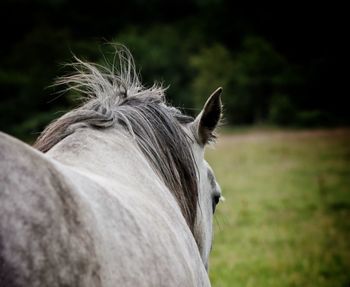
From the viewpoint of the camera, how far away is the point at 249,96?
50531 millimetres

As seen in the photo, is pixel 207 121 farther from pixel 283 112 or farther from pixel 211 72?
pixel 211 72

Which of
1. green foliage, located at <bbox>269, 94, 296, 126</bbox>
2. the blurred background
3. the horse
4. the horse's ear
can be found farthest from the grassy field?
green foliage, located at <bbox>269, 94, 296, 126</bbox>

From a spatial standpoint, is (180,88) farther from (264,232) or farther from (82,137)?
(82,137)

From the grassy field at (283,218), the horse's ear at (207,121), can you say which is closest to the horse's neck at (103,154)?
the horse's ear at (207,121)

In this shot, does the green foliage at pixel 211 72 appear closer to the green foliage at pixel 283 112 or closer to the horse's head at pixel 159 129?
the green foliage at pixel 283 112

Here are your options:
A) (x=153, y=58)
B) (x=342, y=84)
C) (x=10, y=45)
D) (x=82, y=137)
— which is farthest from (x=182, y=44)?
(x=82, y=137)

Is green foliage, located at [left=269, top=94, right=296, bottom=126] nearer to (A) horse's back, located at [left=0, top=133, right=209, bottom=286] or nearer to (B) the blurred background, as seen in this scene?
(B) the blurred background

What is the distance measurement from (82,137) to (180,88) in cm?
5840

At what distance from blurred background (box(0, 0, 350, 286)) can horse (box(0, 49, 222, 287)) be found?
24.1 inches

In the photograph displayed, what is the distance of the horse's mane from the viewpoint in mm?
2246

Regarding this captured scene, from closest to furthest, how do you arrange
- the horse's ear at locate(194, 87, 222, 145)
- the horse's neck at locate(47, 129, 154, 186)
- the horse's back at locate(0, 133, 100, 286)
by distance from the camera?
the horse's back at locate(0, 133, 100, 286) → the horse's neck at locate(47, 129, 154, 186) → the horse's ear at locate(194, 87, 222, 145)

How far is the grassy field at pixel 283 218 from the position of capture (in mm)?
7531

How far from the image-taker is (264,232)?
397 inches

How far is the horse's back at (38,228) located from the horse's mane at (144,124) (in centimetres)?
83
